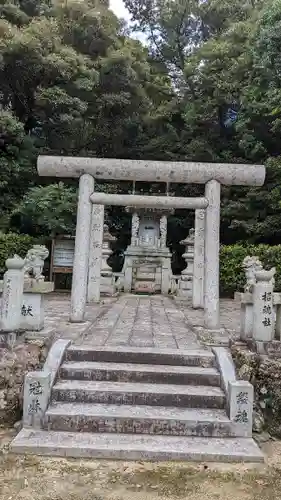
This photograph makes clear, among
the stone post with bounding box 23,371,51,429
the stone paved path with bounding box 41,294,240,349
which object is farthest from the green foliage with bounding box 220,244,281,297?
the stone post with bounding box 23,371,51,429

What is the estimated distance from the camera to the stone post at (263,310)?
15.7 feet

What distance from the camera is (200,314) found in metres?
8.60

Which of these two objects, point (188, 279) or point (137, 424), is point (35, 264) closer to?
point (137, 424)

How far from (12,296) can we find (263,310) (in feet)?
10.0

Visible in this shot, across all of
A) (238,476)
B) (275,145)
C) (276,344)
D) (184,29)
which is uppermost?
(184,29)

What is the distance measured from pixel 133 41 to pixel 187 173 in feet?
61.8

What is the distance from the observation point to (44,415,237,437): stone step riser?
389cm

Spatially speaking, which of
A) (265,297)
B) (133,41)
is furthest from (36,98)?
(265,297)

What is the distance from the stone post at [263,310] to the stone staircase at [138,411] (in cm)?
66

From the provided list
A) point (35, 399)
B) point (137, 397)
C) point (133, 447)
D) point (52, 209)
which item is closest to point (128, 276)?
point (52, 209)

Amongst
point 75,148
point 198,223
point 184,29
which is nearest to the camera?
point 198,223

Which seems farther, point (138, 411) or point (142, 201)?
point (142, 201)

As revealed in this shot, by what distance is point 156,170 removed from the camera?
261 inches

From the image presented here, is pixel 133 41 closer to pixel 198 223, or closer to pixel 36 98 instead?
pixel 36 98
